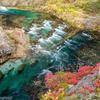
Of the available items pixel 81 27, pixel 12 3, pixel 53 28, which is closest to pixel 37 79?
pixel 53 28

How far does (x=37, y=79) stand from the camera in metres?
27.0

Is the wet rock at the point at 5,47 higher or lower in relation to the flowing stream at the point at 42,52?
higher

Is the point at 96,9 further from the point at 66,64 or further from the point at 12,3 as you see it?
the point at 66,64

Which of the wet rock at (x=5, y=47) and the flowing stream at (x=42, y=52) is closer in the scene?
the flowing stream at (x=42, y=52)

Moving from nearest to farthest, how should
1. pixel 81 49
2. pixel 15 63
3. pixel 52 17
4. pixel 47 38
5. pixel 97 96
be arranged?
pixel 97 96 < pixel 15 63 < pixel 81 49 < pixel 47 38 < pixel 52 17

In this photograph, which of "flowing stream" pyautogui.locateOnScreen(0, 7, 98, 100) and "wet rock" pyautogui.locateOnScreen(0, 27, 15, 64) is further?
"wet rock" pyautogui.locateOnScreen(0, 27, 15, 64)

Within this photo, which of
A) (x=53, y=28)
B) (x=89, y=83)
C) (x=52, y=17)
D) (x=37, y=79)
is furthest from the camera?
(x=52, y=17)

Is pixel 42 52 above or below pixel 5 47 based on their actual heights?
below

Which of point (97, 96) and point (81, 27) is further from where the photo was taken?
point (81, 27)

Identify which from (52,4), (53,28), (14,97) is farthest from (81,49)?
(52,4)

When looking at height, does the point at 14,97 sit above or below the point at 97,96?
below

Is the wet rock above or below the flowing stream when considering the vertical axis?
above

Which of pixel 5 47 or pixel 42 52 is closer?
pixel 5 47

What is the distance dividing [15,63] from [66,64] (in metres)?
5.90
